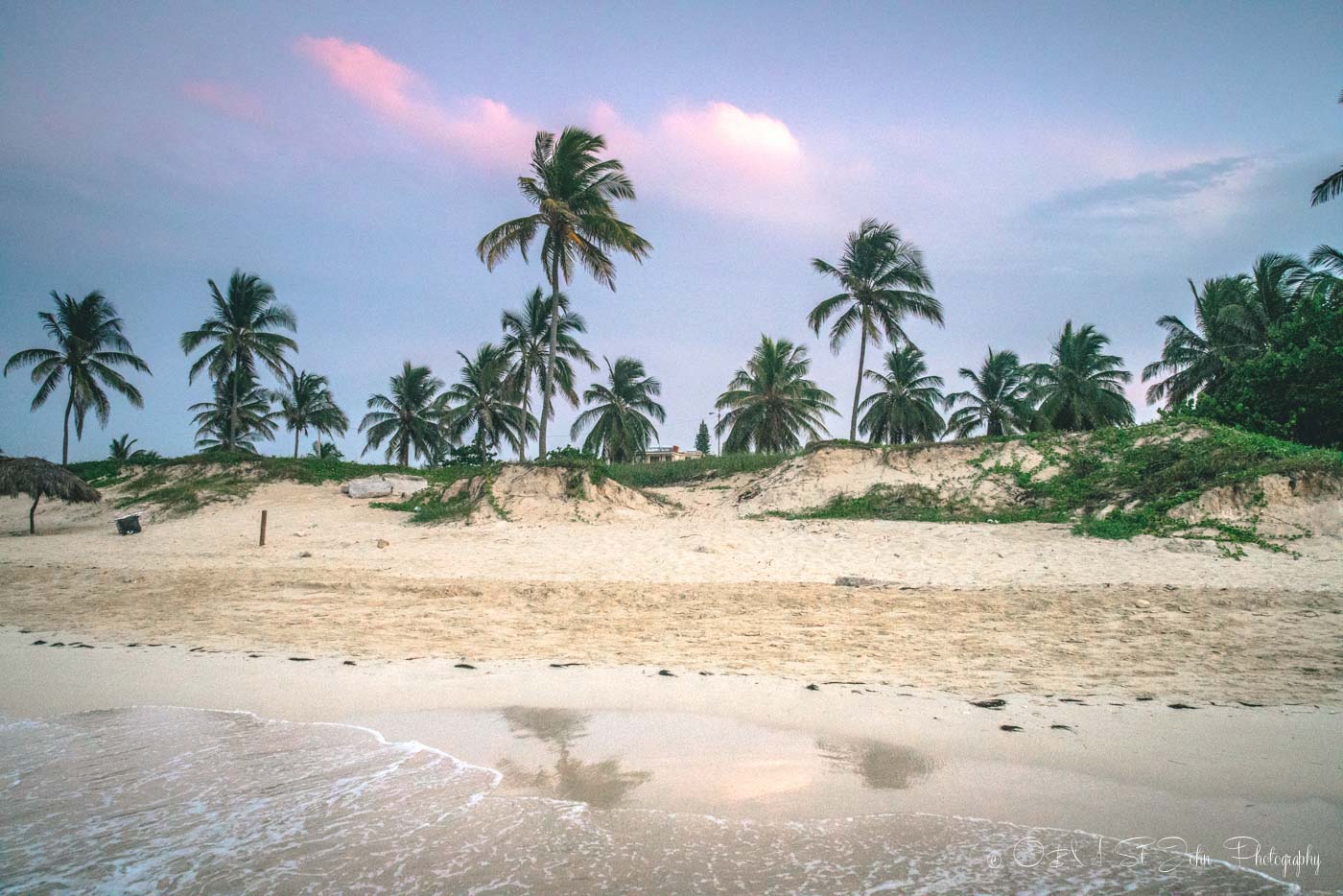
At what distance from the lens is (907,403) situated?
119 ft

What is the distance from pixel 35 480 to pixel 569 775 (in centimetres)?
2117

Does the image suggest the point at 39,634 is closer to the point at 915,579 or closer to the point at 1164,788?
the point at 1164,788

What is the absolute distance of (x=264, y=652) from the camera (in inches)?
219

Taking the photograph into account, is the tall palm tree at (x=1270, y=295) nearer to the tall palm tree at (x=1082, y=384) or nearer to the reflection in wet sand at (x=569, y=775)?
the tall palm tree at (x=1082, y=384)

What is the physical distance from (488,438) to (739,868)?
122 feet

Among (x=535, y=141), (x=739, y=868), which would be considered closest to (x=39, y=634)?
(x=739, y=868)

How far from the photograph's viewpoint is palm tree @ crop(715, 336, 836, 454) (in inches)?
1228

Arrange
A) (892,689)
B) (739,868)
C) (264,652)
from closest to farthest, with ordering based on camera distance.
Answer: (739,868) → (892,689) → (264,652)

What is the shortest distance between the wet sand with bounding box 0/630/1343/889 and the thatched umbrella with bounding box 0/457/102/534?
54.2 feet

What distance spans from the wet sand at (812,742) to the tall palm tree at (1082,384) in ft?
118

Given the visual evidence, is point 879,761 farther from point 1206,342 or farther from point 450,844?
point 1206,342

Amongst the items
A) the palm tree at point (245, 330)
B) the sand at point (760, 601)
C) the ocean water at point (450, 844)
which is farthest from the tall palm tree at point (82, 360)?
the ocean water at point (450, 844)

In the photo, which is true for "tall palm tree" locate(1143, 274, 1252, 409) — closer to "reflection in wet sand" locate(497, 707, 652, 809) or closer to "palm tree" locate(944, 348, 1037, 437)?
"palm tree" locate(944, 348, 1037, 437)

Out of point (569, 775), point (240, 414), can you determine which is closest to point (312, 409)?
point (240, 414)
